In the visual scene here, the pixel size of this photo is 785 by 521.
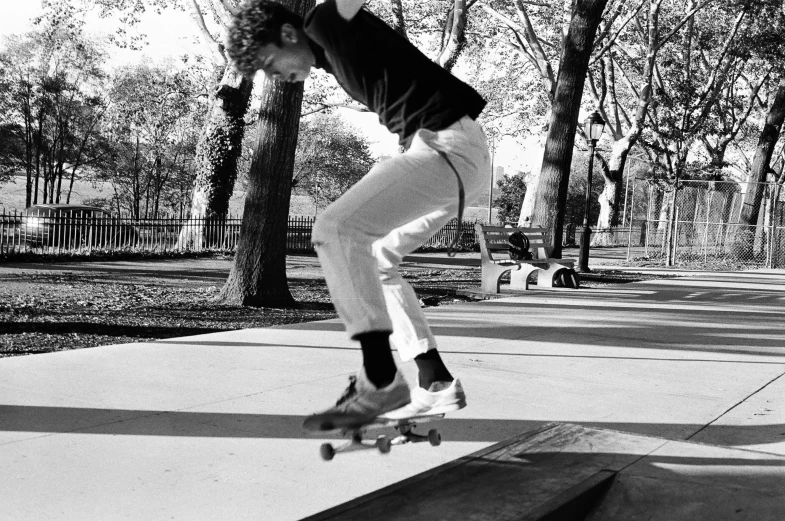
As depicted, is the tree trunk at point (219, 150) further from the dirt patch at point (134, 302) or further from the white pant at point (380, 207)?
the white pant at point (380, 207)

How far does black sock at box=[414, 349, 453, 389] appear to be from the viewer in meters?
3.58

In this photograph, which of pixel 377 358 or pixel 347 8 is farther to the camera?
pixel 377 358

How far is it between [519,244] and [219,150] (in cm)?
1349

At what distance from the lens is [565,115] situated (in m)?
17.0

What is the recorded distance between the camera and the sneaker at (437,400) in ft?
11.2

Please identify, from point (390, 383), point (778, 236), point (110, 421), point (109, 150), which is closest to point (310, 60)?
point (390, 383)

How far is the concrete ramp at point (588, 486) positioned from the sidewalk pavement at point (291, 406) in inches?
4.3

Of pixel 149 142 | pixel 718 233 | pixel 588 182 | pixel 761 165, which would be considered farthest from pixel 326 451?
pixel 149 142

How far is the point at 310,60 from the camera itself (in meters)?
3.22

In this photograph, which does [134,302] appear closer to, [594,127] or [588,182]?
[588,182]

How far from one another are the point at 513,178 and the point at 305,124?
14.4m

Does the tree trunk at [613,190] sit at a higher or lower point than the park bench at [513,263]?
higher

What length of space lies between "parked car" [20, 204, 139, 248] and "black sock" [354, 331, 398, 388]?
1875cm

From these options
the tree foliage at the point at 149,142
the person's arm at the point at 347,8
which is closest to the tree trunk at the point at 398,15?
the tree foliage at the point at 149,142
